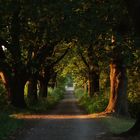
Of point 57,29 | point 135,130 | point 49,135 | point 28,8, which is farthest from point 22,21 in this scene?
point 135,130

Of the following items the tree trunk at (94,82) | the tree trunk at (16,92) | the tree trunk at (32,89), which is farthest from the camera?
the tree trunk at (94,82)

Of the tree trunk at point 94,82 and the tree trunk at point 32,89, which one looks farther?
the tree trunk at point 94,82

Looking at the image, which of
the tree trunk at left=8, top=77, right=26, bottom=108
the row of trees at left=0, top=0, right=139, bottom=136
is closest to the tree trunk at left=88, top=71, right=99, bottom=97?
the row of trees at left=0, top=0, right=139, bottom=136

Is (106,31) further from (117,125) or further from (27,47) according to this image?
(27,47)

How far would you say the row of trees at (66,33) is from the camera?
69.7 ft

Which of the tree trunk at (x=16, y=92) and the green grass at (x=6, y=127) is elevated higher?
the tree trunk at (x=16, y=92)

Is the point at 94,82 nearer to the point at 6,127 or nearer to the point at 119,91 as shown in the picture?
the point at 119,91

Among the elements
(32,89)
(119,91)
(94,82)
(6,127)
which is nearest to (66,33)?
(6,127)

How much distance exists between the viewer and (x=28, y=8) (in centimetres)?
2119

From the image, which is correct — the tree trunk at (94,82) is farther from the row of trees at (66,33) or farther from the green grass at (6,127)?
the green grass at (6,127)

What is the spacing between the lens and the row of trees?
69.7ft

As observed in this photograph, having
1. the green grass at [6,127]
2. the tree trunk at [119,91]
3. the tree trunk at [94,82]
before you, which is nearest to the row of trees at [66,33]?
the tree trunk at [119,91]

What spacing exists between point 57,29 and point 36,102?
51.6ft

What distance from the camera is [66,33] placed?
2370cm
